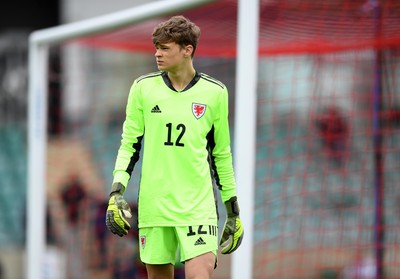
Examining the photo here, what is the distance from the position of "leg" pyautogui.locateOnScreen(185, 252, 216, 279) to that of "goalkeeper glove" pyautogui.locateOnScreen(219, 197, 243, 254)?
140 mm

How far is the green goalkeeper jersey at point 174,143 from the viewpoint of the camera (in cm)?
463

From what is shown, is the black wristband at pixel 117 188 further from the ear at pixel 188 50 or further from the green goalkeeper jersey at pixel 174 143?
the ear at pixel 188 50

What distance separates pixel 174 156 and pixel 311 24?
3061mm

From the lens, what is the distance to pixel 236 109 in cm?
618

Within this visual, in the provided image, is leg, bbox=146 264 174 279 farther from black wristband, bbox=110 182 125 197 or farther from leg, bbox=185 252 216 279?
black wristband, bbox=110 182 125 197

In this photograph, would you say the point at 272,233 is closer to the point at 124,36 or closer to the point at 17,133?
the point at 124,36

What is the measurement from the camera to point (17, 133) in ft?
50.5

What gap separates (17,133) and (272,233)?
25.8 feet

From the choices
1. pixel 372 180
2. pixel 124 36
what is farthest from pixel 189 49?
pixel 124 36

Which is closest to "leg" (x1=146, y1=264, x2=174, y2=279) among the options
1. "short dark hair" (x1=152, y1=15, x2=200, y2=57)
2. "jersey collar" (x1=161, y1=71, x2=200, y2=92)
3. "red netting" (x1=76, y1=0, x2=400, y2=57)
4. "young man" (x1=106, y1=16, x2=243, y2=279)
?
"young man" (x1=106, y1=16, x2=243, y2=279)

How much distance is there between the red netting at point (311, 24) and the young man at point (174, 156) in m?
2.19

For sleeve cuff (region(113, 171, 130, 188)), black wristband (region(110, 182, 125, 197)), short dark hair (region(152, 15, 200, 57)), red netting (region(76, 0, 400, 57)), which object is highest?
red netting (region(76, 0, 400, 57))

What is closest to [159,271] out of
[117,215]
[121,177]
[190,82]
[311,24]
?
[117,215]

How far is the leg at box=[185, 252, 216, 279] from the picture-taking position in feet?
15.2
